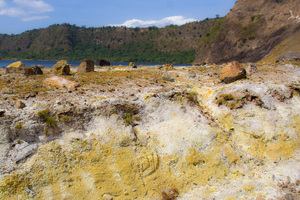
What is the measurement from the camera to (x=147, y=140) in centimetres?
1058

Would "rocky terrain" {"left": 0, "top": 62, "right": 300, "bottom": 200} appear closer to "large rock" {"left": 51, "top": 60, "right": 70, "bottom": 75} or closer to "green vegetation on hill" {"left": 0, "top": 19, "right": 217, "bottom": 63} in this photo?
"large rock" {"left": 51, "top": 60, "right": 70, "bottom": 75}

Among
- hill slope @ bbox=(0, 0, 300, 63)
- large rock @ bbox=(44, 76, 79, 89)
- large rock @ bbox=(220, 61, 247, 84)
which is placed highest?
hill slope @ bbox=(0, 0, 300, 63)

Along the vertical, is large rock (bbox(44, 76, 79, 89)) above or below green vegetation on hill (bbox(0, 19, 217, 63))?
below

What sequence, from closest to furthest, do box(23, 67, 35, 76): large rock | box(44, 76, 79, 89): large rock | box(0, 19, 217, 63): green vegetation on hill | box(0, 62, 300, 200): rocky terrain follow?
1. box(0, 62, 300, 200): rocky terrain
2. box(44, 76, 79, 89): large rock
3. box(23, 67, 35, 76): large rock
4. box(0, 19, 217, 63): green vegetation on hill

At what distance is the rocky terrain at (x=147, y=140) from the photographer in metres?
8.52

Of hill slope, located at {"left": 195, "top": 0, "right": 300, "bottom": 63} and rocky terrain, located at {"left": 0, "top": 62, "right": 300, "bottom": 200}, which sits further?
hill slope, located at {"left": 195, "top": 0, "right": 300, "bottom": 63}

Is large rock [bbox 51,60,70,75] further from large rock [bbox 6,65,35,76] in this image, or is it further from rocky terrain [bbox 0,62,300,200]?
rocky terrain [bbox 0,62,300,200]

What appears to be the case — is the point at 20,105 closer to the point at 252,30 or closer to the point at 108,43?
the point at 252,30

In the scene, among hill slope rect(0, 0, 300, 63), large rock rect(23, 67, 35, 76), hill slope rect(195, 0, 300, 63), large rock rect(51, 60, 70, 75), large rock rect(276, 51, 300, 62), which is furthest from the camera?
hill slope rect(0, 0, 300, 63)

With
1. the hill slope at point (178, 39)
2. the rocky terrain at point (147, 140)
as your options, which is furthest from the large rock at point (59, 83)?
the hill slope at point (178, 39)

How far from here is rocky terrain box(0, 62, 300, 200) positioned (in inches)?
335

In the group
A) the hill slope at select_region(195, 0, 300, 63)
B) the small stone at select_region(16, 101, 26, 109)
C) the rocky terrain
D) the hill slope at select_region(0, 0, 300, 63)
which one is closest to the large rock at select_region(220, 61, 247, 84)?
the rocky terrain

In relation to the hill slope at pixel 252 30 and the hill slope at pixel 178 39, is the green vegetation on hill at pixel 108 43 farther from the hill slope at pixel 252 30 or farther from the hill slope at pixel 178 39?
the hill slope at pixel 252 30

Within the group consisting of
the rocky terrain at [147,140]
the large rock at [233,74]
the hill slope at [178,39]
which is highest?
the hill slope at [178,39]
